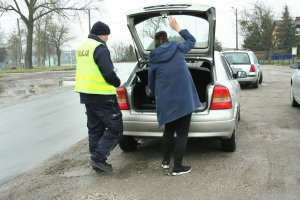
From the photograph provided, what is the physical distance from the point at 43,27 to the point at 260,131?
6445 centimetres

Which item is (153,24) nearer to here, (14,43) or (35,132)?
(35,132)

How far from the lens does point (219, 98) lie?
5688 mm

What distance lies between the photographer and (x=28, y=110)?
41.4ft

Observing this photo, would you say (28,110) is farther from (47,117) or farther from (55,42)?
(55,42)

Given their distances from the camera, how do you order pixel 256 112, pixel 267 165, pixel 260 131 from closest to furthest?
pixel 267 165, pixel 260 131, pixel 256 112

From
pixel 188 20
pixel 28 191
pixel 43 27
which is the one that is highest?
pixel 43 27

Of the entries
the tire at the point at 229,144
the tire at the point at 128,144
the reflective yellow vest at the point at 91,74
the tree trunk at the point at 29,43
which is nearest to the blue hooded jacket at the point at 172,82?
the reflective yellow vest at the point at 91,74

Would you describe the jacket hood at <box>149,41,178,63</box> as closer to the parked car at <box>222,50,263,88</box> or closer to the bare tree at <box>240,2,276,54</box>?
the parked car at <box>222,50,263,88</box>

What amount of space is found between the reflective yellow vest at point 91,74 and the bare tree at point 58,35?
67.4 m

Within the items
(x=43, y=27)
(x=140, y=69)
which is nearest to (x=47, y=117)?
(x=140, y=69)

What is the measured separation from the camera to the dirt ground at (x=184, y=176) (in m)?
4.59

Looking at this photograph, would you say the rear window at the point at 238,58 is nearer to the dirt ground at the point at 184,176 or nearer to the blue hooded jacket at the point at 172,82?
the dirt ground at the point at 184,176

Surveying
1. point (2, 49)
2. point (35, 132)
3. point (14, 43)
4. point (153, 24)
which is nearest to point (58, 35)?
point (14, 43)

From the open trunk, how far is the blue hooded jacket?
952mm
